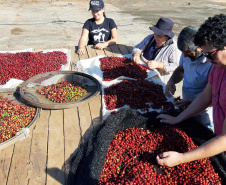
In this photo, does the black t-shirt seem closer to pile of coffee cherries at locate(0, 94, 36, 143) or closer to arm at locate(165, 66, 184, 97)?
arm at locate(165, 66, 184, 97)

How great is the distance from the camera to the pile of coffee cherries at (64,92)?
305 cm

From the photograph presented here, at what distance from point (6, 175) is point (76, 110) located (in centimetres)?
113

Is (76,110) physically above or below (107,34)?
below

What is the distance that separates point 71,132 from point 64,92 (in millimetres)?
734

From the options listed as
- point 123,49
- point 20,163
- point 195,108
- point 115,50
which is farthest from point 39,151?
point 123,49

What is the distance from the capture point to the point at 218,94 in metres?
2.34

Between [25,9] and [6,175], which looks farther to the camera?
[25,9]

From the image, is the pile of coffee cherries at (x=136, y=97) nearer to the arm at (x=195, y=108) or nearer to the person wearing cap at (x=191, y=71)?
the person wearing cap at (x=191, y=71)

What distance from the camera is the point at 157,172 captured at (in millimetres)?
2176

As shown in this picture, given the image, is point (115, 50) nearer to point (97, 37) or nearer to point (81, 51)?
point (97, 37)

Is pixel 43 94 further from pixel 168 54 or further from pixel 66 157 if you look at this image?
pixel 168 54

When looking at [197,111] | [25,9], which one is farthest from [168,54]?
[25,9]

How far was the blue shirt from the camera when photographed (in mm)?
2955

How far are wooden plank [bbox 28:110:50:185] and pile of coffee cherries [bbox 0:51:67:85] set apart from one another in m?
1.25
